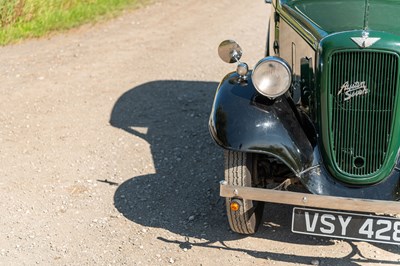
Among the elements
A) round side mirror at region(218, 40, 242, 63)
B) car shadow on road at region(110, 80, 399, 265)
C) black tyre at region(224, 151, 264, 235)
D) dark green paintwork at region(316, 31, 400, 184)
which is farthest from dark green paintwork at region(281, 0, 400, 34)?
car shadow on road at region(110, 80, 399, 265)

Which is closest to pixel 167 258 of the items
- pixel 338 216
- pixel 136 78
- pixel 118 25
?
pixel 338 216

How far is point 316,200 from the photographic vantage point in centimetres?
471

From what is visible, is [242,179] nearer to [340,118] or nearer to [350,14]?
[340,118]

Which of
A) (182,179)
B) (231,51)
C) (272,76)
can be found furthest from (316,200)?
(182,179)

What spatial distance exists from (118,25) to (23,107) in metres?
3.47

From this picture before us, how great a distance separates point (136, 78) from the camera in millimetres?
8875

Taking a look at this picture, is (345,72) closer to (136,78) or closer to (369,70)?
(369,70)

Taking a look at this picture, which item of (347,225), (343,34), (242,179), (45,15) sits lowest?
(45,15)

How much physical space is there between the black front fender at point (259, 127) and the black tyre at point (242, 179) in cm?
17

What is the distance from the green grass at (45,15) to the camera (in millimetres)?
10438

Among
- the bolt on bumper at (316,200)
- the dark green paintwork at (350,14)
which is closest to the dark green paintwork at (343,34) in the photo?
the dark green paintwork at (350,14)

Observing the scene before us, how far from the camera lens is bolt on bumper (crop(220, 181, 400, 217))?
462 centimetres

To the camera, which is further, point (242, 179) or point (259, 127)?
point (242, 179)

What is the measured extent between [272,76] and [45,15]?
6665mm
